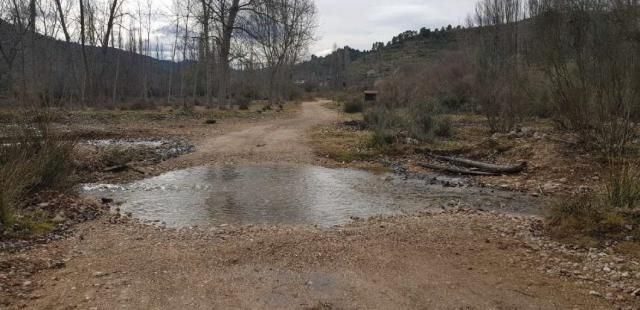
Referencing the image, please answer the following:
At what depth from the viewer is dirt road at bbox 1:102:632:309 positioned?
4.85 meters

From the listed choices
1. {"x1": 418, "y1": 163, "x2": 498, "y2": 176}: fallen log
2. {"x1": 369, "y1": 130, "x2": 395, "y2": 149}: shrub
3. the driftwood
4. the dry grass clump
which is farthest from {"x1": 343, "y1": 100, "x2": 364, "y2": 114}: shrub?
the dry grass clump

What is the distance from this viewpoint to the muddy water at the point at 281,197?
8391 millimetres

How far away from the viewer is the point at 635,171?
7422 mm

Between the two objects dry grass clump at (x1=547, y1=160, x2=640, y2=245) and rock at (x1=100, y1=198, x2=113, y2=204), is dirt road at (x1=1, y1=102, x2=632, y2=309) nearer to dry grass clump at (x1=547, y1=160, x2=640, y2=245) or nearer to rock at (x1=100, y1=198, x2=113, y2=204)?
dry grass clump at (x1=547, y1=160, x2=640, y2=245)

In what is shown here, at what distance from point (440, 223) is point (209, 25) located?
25764 mm

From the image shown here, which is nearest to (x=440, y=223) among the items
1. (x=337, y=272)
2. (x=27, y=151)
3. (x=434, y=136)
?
(x=337, y=272)

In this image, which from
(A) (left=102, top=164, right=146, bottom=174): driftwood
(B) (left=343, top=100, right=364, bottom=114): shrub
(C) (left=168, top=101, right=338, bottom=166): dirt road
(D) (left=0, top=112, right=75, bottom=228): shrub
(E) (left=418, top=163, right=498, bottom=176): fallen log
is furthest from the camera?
(B) (left=343, top=100, right=364, bottom=114): shrub

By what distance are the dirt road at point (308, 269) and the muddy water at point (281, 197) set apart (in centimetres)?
84

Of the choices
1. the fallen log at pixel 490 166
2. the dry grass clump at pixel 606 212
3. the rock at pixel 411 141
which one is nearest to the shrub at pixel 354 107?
the rock at pixel 411 141

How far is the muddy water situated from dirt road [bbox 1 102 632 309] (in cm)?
84

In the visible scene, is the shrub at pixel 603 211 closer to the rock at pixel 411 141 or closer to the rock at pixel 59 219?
the rock at pixel 59 219

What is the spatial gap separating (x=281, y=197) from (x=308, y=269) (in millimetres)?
4144

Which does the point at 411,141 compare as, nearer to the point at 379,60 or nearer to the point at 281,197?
the point at 281,197

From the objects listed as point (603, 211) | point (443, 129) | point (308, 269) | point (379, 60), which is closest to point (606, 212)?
point (603, 211)
